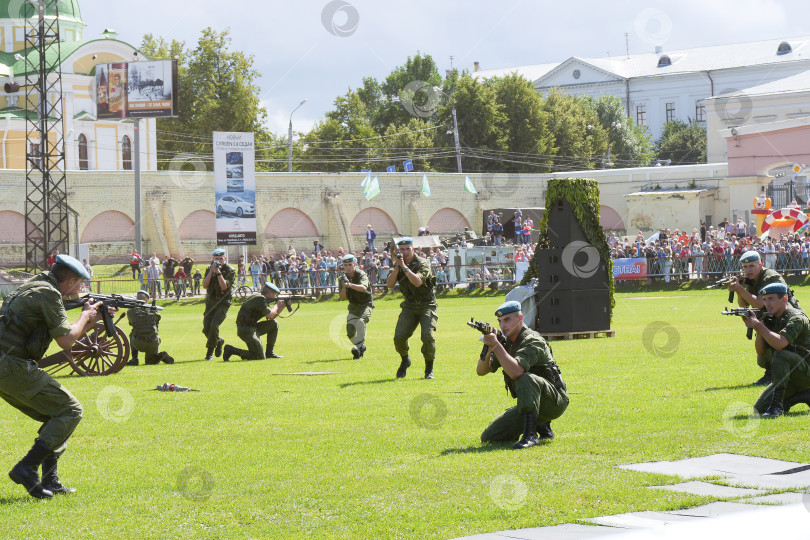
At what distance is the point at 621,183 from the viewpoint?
70375 mm

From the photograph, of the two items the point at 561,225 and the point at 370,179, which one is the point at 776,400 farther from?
the point at 370,179

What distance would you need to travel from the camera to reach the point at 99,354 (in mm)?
16406

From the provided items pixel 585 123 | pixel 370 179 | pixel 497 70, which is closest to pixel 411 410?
pixel 370 179

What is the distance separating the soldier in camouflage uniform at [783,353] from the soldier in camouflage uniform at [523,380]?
2.18 metres

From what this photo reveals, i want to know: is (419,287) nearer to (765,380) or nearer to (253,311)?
(765,380)

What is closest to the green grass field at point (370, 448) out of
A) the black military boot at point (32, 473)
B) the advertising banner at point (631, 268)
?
the black military boot at point (32, 473)

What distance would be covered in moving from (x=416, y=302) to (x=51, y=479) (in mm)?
7366

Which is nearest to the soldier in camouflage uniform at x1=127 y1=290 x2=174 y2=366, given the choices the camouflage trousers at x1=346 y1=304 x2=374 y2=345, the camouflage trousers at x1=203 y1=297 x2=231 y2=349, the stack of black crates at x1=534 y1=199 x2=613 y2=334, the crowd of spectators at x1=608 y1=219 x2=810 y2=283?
the camouflage trousers at x1=203 y1=297 x2=231 y2=349

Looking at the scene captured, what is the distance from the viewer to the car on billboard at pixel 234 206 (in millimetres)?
39750

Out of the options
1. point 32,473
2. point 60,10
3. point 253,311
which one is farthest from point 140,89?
point 32,473

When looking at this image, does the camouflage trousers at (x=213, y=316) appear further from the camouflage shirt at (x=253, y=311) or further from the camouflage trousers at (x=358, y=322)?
the camouflage trousers at (x=358, y=322)

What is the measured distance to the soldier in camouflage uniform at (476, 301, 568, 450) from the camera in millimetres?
8492

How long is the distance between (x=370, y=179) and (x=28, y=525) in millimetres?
54059

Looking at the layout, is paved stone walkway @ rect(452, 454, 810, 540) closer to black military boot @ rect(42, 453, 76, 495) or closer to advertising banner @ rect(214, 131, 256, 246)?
black military boot @ rect(42, 453, 76, 495)
